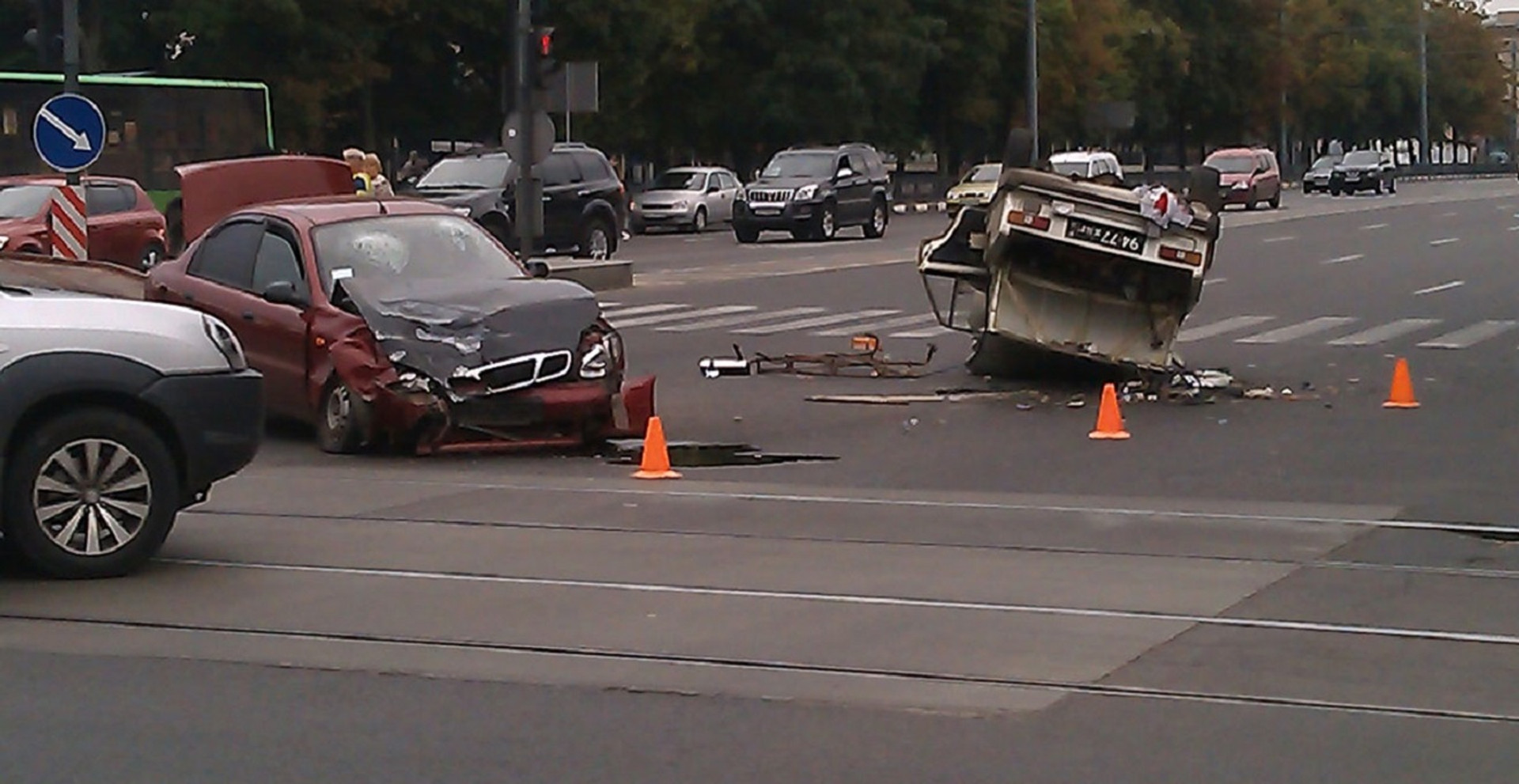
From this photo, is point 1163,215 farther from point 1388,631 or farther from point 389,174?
point 389,174

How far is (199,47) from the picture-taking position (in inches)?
2062

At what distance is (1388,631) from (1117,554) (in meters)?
2.07

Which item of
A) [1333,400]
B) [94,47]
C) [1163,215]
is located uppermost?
[94,47]

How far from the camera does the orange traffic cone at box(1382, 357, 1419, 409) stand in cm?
1731

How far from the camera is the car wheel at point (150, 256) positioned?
102 feet

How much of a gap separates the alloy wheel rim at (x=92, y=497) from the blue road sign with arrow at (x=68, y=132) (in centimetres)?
1372

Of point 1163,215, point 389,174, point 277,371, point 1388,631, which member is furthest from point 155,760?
point 389,174

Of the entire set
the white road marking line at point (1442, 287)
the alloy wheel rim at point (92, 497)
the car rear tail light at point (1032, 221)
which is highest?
the car rear tail light at point (1032, 221)

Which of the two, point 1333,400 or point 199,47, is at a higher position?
point 199,47

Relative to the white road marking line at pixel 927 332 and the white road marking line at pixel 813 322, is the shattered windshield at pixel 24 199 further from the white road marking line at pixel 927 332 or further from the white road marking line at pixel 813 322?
the white road marking line at pixel 927 332

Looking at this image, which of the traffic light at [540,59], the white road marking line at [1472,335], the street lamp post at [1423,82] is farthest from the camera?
the street lamp post at [1423,82]

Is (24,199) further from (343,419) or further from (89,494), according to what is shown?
(89,494)

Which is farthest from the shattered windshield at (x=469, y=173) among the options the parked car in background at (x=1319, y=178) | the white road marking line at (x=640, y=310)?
the parked car in background at (x=1319, y=178)

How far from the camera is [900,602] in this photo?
958cm
